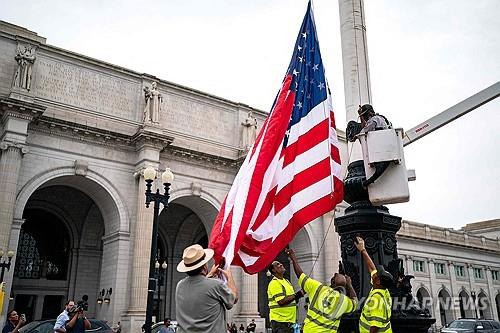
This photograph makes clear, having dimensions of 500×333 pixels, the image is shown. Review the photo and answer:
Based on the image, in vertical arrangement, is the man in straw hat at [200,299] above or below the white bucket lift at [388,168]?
below

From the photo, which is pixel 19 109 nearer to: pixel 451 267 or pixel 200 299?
pixel 200 299

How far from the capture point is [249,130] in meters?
32.3

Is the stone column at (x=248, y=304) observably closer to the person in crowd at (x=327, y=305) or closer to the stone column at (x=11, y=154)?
the stone column at (x=11, y=154)

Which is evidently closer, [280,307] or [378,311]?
[378,311]

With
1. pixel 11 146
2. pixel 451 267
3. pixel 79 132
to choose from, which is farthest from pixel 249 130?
pixel 451 267

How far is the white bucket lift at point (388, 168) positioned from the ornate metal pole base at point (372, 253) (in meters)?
1.50

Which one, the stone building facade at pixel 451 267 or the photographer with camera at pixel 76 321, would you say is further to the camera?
the stone building facade at pixel 451 267

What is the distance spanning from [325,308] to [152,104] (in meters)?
24.2

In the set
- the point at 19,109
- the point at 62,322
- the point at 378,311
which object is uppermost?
the point at 19,109

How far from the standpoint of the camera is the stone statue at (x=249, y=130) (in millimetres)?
31859

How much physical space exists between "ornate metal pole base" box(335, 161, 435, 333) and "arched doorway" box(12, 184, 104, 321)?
25.7 m

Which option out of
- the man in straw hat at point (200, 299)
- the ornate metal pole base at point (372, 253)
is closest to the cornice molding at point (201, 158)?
the ornate metal pole base at point (372, 253)

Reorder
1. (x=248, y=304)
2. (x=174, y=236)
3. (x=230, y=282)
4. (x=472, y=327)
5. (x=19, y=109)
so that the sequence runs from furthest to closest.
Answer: (x=174, y=236), (x=248, y=304), (x=19, y=109), (x=472, y=327), (x=230, y=282)

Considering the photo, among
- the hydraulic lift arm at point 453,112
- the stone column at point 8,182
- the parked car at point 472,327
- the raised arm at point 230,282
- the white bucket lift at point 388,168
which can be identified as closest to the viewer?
the raised arm at point 230,282
